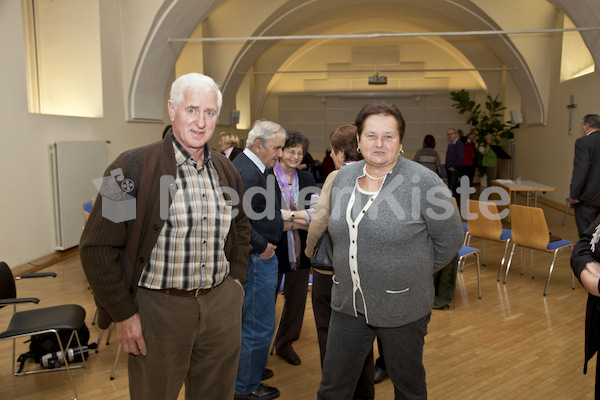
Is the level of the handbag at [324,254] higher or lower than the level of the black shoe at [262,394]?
higher

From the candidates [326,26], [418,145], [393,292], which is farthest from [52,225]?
[418,145]

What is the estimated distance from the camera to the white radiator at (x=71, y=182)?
284 inches

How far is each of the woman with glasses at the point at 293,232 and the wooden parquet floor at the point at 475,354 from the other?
0.92 ft

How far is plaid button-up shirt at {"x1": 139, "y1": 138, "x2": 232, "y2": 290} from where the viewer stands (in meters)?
1.91

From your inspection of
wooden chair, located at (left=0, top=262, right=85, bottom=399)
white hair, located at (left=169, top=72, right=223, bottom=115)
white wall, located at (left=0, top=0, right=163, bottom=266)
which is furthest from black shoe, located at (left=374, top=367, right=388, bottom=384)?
white wall, located at (left=0, top=0, right=163, bottom=266)

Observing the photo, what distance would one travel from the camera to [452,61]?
20.7 metres

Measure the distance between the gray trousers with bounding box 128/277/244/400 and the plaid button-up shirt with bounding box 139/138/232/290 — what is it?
8 cm

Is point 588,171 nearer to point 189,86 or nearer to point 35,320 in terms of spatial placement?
point 189,86

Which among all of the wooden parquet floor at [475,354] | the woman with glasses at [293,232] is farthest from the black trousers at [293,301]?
the wooden parquet floor at [475,354]

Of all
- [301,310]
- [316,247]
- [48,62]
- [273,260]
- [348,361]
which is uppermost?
[48,62]

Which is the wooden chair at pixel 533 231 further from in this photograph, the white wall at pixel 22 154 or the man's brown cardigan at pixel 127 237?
the white wall at pixel 22 154

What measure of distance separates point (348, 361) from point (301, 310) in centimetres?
152

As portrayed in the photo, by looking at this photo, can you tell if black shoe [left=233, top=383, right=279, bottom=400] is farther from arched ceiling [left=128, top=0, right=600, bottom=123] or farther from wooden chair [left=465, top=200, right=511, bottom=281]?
arched ceiling [left=128, top=0, right=600, bottom=123]

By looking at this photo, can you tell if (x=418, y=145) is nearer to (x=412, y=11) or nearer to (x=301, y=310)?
(x=412, y=11)
